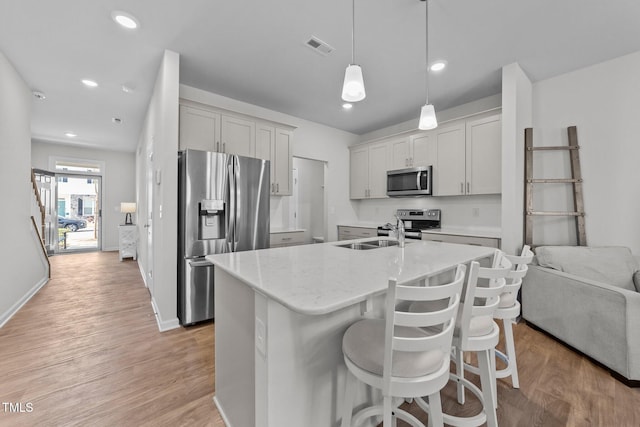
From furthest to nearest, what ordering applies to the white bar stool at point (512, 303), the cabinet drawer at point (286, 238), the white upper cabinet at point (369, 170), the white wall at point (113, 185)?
the white wall at point (113, 185), the white upper cabinet at point (369, 170), the cabinet drawer at point (286, 238), the white bar stool at point (512, 303)

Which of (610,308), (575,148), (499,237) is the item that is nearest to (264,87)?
(499,237)

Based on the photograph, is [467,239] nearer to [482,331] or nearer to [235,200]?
[482,331]

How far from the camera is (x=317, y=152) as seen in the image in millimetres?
4691

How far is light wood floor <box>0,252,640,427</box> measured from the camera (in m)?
1.50

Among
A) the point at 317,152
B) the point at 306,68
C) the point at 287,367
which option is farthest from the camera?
the point at 317,152

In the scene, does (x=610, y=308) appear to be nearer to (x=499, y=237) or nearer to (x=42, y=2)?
(x=499, y=237)

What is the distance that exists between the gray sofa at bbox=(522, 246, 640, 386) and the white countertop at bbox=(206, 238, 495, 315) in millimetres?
949

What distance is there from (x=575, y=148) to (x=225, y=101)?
4.28 meters

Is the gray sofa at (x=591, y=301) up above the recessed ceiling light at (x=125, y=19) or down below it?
below

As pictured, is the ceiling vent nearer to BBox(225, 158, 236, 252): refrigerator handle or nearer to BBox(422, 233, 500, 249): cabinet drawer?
BBox(225, 158, 236, 252): refrigerator handle

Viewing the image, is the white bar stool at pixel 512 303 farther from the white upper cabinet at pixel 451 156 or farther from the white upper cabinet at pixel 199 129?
the white upper cabinet at pixel 199 129

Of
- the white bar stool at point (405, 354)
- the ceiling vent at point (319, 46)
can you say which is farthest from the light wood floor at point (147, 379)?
the ceiling vent at point (319, 46)

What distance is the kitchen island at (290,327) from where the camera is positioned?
1015 millimetres

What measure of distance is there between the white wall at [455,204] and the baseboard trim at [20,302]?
16.2 ft
